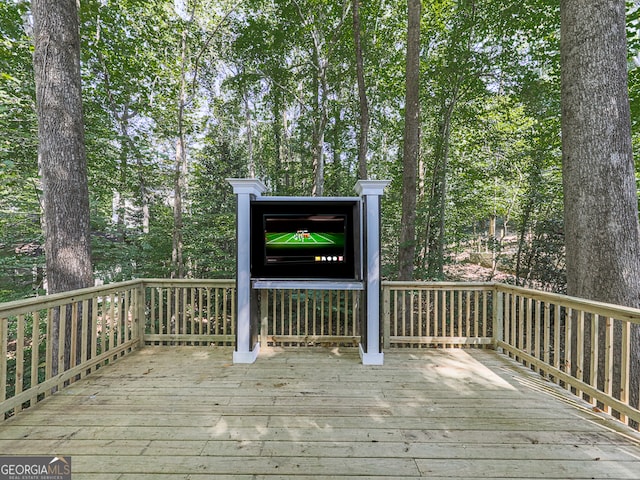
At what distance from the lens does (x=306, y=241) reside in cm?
326

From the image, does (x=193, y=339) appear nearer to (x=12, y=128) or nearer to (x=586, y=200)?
(x=586, y=200)

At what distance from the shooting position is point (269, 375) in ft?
9.47

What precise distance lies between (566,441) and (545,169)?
613 centimetres

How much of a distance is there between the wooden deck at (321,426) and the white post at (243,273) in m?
0.21

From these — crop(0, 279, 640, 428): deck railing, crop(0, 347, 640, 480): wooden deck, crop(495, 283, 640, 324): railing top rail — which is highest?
crop(495, 283, 640, 324): railing top rail

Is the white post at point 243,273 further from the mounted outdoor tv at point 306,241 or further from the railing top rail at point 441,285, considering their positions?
the railing top rail at point 441,285

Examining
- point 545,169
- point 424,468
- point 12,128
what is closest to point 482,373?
point 424,468

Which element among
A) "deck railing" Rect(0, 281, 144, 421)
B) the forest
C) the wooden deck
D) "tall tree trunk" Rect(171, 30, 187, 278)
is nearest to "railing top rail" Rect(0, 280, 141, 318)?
"deck railing" Rect(0, 281, 144, 421)

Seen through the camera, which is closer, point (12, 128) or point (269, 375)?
point (269, 375)

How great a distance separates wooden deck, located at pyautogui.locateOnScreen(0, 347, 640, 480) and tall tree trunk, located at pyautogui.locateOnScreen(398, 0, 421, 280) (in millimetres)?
2157

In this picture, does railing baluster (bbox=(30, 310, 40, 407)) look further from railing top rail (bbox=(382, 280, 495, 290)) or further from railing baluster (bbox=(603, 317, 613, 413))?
railing baluster (bbox=(603, 317, 613, 413))

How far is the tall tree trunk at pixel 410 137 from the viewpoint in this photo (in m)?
4.69

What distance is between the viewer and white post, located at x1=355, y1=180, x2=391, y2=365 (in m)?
3.14

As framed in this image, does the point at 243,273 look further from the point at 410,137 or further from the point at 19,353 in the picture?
the point at 410,137
